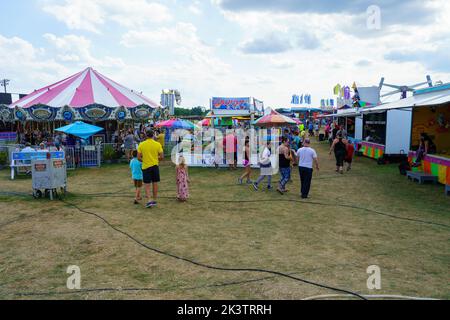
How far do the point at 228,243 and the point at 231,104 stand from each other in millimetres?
12410

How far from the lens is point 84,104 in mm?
18359

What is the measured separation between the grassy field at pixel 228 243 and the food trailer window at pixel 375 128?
7.66 m

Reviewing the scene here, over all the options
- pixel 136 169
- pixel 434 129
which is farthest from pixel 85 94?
pixel 434 129

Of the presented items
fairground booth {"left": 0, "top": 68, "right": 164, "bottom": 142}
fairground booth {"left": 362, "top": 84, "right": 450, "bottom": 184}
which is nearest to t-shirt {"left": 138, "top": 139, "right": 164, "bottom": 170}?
fairground booth {"left": 362, "top": 84, "right": 450, "bottom": 184}

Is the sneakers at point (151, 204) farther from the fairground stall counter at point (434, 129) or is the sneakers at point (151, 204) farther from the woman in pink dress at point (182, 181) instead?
the fairground stall counter at point (434, 129)

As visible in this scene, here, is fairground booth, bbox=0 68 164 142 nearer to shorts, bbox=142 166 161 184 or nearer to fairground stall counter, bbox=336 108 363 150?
shorts, bbox=142 166 161 184

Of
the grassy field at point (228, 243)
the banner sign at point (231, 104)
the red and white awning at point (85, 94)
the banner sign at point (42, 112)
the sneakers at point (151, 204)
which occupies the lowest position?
the grassy field at point (228, 243)

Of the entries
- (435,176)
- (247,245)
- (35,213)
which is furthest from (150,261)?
(435,176)

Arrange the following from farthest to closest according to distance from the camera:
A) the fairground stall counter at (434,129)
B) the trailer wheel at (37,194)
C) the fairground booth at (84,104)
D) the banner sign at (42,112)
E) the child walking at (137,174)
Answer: the fairground booth at (84,104) → the banner sign at (42,112) → the fairground stall counter at (434,129) → the trailer wheel at (37,194) → the child walking at (137,174)

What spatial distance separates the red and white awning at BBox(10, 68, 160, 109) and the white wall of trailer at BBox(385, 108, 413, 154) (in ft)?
41.8

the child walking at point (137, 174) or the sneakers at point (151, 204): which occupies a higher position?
the child walking at point (137, 174)

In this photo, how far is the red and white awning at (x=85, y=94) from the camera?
61.3 ft

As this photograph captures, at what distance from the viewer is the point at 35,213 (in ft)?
25.5

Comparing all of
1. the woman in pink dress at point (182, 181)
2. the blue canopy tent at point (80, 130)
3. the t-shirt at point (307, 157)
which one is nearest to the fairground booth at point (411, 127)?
the t-shirt at point (307, 157)
